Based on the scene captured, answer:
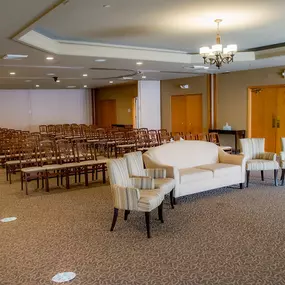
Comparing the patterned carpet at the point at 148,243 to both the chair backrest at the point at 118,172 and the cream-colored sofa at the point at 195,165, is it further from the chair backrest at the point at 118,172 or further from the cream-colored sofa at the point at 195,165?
the chair backrest at the point at 118,172

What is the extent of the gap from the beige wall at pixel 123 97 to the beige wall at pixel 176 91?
69.0 inches

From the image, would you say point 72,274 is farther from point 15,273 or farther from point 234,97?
point 234,97

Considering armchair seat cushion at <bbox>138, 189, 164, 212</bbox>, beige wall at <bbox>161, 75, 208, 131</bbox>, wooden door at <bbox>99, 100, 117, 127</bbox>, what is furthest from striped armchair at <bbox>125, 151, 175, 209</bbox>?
wooden door at <bbox>99, 100, 117, 127</bbox>

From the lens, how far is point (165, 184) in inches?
202

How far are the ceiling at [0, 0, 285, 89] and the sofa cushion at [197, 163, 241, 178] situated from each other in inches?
102

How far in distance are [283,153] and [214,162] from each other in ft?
4.93

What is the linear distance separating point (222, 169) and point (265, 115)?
5.60 meters

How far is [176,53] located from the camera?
942cm

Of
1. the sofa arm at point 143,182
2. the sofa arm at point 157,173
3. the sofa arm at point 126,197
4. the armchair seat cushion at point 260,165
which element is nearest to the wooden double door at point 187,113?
the armchair seat cushion at point 260,165

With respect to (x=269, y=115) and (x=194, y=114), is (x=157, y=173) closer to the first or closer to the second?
(x=269, y=115)

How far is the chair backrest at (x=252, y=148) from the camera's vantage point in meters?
7.55

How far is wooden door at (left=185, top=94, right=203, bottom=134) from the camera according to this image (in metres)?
13.4

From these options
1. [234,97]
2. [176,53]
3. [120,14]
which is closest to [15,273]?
[120,14]

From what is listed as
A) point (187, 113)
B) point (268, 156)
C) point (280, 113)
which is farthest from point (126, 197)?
point (187, 113)
